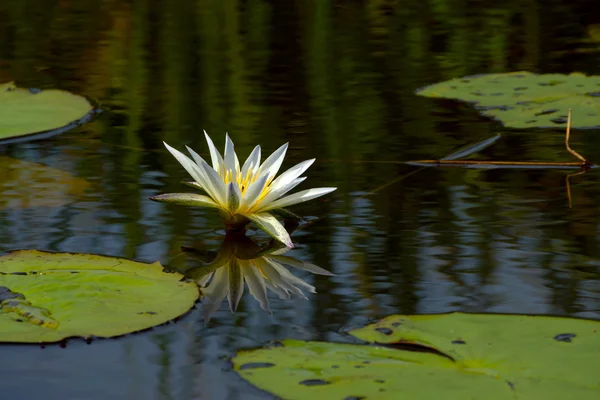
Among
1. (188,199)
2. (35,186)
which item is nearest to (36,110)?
→ (35,186)

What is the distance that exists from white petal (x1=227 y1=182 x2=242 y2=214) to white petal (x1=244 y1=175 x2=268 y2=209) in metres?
0.02

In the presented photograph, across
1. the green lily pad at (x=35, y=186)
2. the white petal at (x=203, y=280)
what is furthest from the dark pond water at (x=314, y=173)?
the white petal at (x=203, y=280)

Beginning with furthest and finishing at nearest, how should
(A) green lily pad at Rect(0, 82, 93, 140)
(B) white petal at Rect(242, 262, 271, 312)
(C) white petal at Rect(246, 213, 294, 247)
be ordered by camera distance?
(A) green lily pad at Rect(0, 82, 93, 140), (C) white petal at Rect(246, 213, 294, 247), (B) white petal at Rect(242, 262, 271, 312)

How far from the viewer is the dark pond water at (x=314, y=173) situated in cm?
180

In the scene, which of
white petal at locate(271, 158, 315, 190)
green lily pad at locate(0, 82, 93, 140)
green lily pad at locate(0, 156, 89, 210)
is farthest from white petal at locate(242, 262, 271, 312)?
green lily pad at locate(0, 82, 93, 140)

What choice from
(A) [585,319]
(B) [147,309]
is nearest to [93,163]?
(B) [147,309]

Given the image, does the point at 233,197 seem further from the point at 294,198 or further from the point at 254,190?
the point at 294,198

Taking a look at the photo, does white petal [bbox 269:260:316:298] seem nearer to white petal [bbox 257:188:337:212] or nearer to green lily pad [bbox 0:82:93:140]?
white petal [bbox 257:188:337:212]

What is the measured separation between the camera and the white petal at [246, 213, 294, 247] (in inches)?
87.5

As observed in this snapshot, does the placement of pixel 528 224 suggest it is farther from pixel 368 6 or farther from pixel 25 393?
pixel 368 6

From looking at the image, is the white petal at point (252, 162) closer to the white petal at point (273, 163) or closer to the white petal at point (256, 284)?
the white petal at point (273, 163)

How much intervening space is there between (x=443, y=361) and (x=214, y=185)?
873 mm

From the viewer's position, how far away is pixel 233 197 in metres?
2.29

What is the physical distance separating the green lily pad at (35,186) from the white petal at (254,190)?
0.57m
